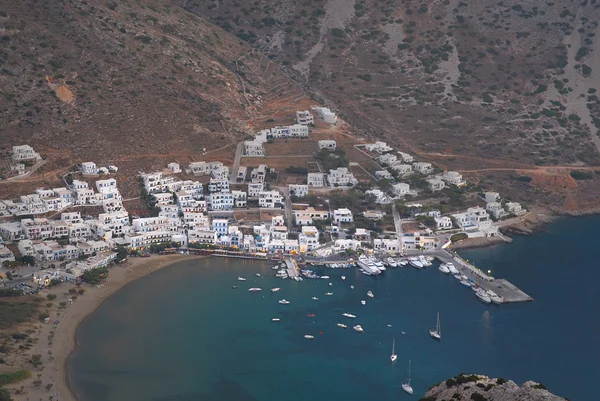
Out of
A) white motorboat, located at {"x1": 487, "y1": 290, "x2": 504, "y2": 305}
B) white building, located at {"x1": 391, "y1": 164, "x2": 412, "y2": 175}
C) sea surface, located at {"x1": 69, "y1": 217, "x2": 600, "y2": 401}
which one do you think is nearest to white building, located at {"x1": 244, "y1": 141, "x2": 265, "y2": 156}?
white building, located at {"x1": 391, "y1": 164, "x2": 412, "y2": 175}

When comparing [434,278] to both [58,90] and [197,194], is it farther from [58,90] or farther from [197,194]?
[58,90]

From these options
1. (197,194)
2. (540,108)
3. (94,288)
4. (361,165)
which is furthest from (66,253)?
(540,108)

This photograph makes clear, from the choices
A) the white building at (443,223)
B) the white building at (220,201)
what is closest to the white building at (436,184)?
the white building at (443,223)

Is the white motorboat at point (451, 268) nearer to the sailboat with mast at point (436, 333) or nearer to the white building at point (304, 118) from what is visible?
the sailboat with mast at point (436, 333)

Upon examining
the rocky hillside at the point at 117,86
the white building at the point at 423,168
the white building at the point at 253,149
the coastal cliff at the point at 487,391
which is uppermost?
the rocky hillside at the point at 117,86

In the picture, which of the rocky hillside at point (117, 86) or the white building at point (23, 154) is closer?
the white building at point (23, 154)

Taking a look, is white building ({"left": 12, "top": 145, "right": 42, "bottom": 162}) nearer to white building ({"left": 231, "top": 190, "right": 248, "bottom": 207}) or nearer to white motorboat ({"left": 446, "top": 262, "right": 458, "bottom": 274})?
white building ({"left": 231, "top": 190, "right": 248, "bottom": 207})

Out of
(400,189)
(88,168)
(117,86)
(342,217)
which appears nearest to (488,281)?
(342,217)

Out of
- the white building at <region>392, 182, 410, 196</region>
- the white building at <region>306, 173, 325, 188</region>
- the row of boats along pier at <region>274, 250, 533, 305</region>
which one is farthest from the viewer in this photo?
the white building at <region>306, 173, 325, 188</region>
